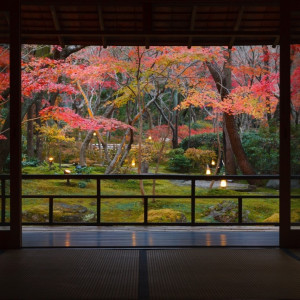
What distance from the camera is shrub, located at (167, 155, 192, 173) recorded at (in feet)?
44.9

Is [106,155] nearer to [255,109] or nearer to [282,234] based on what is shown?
[255,109]

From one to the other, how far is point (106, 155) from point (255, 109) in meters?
5.14

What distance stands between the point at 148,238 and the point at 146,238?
0.02 metres

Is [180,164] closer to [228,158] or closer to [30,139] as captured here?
[228,158]

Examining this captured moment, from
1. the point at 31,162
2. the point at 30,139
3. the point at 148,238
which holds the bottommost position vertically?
the point at 148,238

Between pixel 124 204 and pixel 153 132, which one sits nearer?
pixel 124 204

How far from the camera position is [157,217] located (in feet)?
29.5

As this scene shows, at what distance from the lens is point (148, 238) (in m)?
4.39

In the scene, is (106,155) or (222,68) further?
(106,155)
